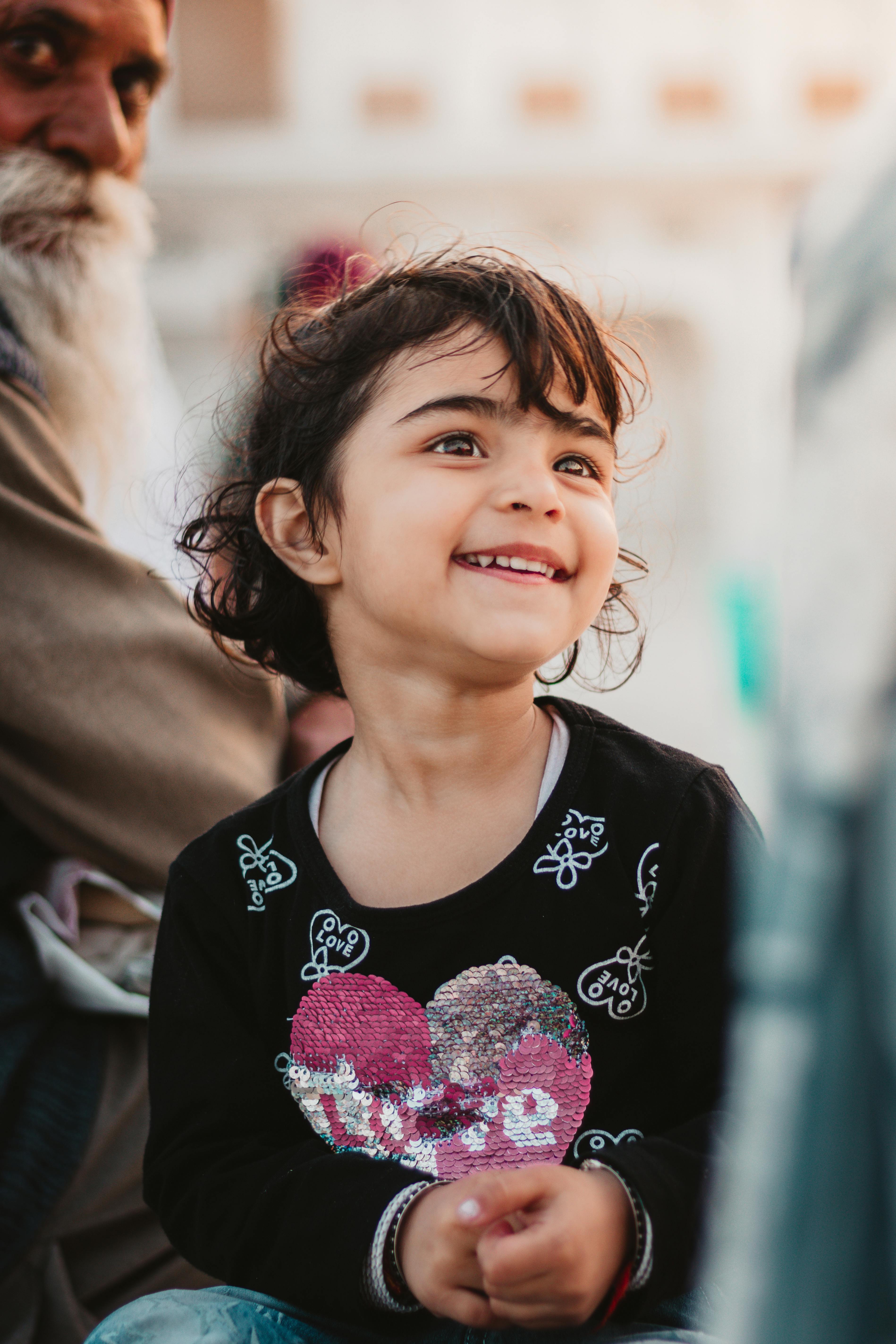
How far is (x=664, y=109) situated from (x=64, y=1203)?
17.3 m

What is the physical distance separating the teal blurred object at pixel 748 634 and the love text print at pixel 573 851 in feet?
5.06

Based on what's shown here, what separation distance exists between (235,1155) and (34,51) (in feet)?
5.62

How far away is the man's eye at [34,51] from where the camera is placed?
6.00 feet

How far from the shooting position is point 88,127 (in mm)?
1896

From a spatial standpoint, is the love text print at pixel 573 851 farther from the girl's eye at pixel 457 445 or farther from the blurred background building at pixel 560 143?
the blurred background building at pixel 560 143

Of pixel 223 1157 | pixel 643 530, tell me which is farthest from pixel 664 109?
pixel 223 1157

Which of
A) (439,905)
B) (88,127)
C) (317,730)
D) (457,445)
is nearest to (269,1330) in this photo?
(439,905)

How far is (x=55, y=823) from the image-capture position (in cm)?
153

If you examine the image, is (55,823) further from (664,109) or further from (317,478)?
(664,109)

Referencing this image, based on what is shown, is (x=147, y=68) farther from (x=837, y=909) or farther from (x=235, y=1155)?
(x=837, y=909)

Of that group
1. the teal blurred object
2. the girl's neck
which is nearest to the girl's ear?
the girl's neck

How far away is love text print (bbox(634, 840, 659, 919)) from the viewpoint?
3.41 feet

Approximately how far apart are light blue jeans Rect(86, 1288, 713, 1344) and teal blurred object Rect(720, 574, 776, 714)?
5.83 feet

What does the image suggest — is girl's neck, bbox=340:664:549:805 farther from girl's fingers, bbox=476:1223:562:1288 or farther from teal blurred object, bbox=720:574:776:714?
teal blurred object, bbox=720:574:776:714
